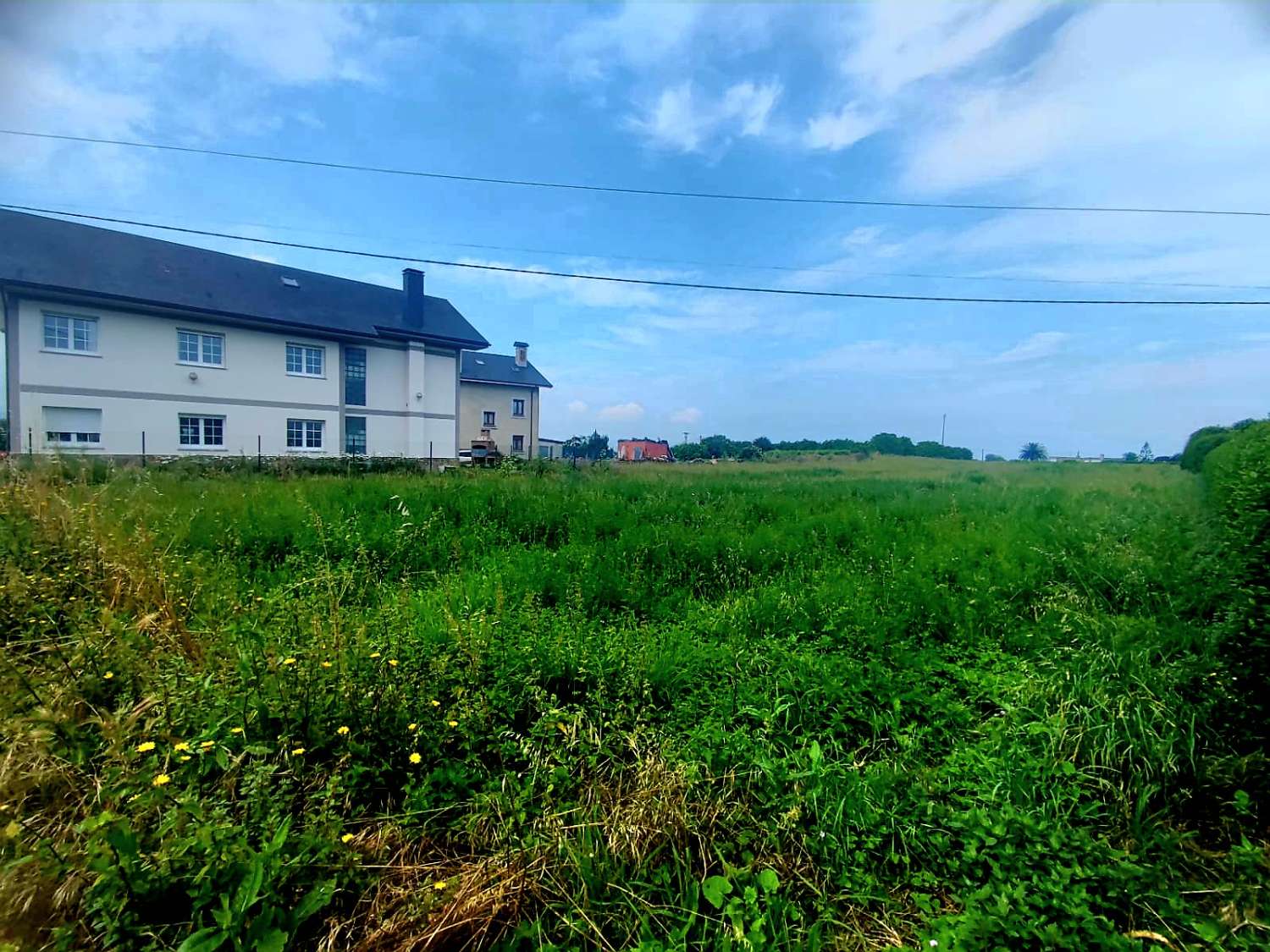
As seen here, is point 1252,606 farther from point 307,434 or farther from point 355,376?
A: point 355,376

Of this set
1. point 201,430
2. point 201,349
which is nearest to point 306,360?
point 201,349

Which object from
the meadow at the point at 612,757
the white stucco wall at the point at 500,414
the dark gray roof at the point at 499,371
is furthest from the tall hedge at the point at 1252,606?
the dark gray roof at the point at 499,371

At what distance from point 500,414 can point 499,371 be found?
9.39 feet

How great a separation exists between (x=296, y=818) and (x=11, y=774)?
1012 mm

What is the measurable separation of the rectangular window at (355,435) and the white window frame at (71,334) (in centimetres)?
771

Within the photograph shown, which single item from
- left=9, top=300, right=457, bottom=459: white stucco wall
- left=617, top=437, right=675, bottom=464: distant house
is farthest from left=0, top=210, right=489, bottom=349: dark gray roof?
left=617, top=437, right=675, bottom=464: distant house

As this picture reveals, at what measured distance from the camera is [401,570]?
491cm

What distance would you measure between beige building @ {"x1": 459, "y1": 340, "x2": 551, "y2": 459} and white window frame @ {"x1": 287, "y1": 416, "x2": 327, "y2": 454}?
8.57 m

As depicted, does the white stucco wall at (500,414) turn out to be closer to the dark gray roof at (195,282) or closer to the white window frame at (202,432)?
the dark gray roof at (195,282)

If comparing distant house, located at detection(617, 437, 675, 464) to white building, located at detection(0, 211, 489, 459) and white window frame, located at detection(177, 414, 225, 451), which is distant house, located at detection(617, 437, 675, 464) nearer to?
white building, located at detection(0, 211, 489, 459)

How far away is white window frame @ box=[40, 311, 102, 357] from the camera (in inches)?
639

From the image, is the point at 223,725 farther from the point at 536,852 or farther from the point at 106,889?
the point at 536,852

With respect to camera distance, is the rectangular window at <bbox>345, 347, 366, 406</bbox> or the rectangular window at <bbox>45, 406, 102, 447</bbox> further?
the rectangular window at <bbox>345, 347, 366, 406</bbox>

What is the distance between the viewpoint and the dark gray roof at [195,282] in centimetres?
1648
